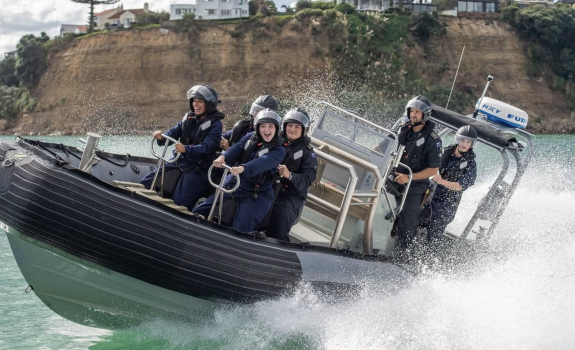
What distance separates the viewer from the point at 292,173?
6473mm

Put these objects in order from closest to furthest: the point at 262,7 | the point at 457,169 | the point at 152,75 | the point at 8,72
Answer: the point at 457,169 → the point at 152,75 → the point at 262,7 → the point at 8,72

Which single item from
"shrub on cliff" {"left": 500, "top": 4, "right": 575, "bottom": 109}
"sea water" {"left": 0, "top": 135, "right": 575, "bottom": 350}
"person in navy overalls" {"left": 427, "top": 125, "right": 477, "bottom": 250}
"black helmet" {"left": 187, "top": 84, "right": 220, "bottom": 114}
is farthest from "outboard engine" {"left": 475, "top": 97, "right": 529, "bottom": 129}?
"shrub on cliff" {"left": 500, "top": 4, "right": 575, "bottom": 109}

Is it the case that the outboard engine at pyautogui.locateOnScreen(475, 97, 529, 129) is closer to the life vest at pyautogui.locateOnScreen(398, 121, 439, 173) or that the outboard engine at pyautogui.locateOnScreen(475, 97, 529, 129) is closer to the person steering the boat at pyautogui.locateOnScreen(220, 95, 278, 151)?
the life vest at pyautogui.locateOnScreen(398, 121, 439, 173)

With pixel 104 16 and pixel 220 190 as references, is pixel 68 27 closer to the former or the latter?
pixel 104 16

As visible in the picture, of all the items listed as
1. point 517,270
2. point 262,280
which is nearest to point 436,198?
point 517,270

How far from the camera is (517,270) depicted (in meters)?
8.06

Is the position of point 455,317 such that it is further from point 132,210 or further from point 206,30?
point 206,30

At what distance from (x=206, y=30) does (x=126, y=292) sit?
2117 inches

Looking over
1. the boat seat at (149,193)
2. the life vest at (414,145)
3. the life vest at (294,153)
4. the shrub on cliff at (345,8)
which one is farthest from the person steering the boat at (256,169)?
the shrub on cliff at (345,8)

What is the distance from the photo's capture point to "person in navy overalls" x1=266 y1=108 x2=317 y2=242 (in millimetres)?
6535

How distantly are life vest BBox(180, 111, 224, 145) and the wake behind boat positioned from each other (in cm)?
78

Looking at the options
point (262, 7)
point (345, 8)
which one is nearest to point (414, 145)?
point (345, 8)

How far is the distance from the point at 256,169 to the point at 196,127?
1.37 metres

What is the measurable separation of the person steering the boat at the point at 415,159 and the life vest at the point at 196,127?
2157 millimetres
